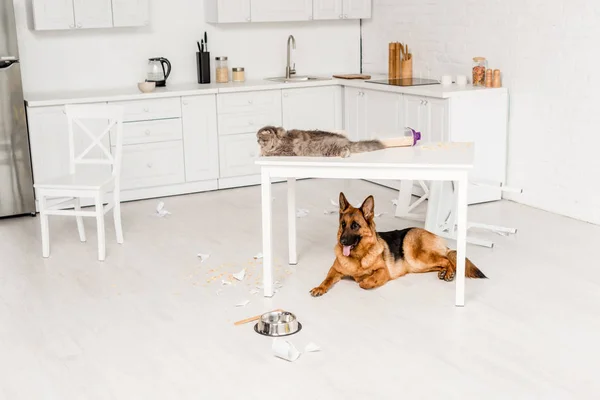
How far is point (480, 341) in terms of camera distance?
11.4ft

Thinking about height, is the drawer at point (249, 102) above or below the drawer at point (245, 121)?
above

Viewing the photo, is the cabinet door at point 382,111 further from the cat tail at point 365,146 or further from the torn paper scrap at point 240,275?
the torn paper scrap at point 240,275

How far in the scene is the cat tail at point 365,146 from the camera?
3.99 meters

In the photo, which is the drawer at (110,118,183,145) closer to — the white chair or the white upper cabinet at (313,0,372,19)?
the white chair

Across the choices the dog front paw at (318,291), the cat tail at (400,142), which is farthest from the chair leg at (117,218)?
the cat tail at (400,142)

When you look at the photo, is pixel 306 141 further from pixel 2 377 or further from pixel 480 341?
pixel 2 377

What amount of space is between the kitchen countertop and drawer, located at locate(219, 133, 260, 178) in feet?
1.30

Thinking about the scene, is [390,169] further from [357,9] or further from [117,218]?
[357,9]

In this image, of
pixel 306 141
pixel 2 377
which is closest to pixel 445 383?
pixel 306 141

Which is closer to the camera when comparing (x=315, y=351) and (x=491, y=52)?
(x=315, y=351)

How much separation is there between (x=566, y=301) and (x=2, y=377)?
263cm

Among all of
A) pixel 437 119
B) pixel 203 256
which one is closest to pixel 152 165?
pixel 203 256

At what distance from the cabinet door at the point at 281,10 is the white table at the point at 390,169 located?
311 cm

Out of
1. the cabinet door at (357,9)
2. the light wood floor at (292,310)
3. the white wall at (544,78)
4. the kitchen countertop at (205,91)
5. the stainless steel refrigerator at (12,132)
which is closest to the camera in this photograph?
the light wood floor at (292,310)
